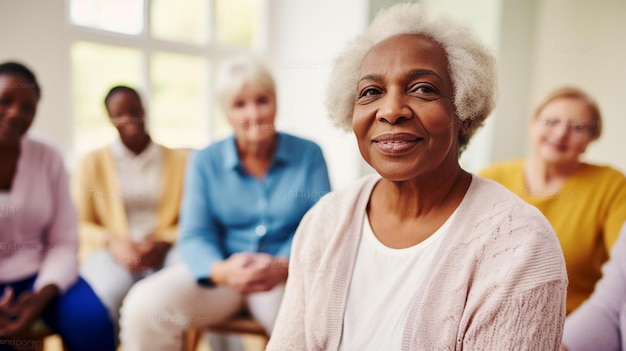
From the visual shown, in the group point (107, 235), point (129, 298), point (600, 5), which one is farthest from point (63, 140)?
point (600, 5)

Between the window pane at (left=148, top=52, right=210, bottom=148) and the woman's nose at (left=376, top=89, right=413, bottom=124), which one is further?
the window pane at (left=148, top=52, right=210, bottom=148)

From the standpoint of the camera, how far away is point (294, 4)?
6.07 feet

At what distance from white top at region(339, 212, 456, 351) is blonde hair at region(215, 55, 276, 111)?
81cm

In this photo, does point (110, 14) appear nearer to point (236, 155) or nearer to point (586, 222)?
point (236, 155)

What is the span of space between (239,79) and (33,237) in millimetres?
867

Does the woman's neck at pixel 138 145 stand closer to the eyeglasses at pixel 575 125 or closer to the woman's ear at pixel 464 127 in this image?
the woman's ear at pixel 464 127

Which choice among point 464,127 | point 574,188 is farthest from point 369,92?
point 574,188

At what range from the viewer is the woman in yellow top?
1125 mm

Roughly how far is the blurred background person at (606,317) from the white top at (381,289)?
0.47m

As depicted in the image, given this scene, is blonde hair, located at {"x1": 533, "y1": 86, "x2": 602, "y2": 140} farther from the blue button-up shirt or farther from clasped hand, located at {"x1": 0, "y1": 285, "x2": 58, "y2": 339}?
clasped hand, located at {"x1": 0, "y1": 285, "x2": 58, "y2": 339}

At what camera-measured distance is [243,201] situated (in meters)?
1.54

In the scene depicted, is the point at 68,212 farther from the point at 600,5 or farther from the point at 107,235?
the point at 600,5

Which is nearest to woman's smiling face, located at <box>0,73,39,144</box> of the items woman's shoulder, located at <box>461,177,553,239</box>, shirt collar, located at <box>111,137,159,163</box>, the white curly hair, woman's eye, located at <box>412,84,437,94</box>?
shirt collar, located at <box>111,137,159,163</box>

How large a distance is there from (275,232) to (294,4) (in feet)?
3.28
